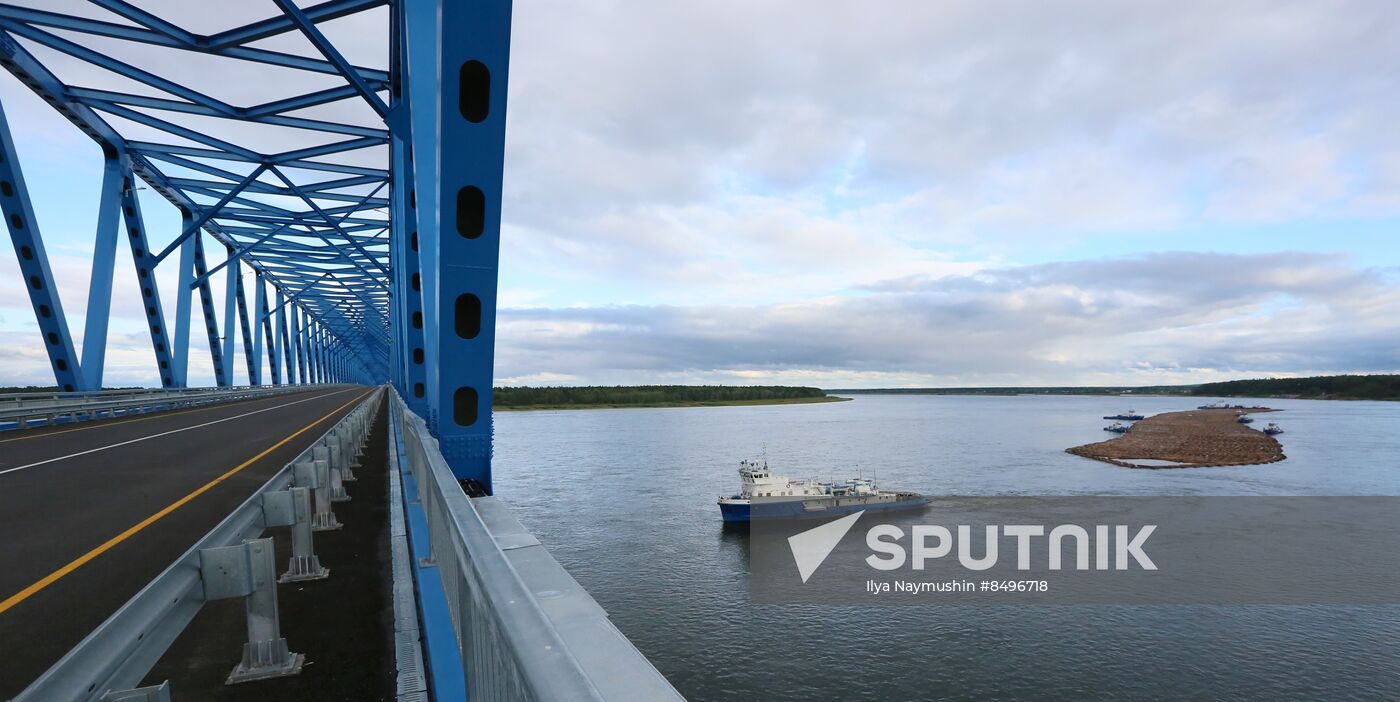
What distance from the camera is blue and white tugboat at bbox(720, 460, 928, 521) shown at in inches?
1834

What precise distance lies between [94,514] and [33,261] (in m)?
21.5

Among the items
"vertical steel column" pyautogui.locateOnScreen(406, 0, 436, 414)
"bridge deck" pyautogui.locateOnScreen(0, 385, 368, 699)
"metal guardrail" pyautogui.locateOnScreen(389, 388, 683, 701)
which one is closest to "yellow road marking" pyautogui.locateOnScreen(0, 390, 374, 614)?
"bridge deck" pyautogui.locateOnScreen(0, 385, 368, 699)

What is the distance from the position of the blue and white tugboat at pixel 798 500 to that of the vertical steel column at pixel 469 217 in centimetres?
3856

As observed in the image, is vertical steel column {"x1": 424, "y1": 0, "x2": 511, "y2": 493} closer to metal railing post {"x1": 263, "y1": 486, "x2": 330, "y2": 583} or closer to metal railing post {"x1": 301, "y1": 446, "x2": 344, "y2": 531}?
metal railing post {"x1": 301, "y1": 446, "x2": 344, "y2": 531}

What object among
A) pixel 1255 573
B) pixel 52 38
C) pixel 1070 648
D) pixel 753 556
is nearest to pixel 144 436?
pixel 52 38

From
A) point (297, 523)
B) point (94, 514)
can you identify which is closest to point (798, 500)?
point (94, 514)

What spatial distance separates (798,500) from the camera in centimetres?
4900

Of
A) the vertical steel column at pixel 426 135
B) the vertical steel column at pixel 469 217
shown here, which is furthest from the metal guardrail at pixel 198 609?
the vertical steel column at pixel 426 135

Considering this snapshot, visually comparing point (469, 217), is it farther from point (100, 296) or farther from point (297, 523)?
point (100, 296)

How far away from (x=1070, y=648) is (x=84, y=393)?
39.9 meters

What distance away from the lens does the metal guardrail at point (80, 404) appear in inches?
882

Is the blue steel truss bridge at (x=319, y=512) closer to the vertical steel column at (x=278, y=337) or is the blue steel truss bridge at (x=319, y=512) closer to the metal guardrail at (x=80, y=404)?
the metal guardrail at (x=80, y=404)

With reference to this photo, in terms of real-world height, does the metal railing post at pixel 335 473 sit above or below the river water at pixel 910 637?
above

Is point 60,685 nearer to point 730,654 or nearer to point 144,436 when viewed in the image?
point 144,436
